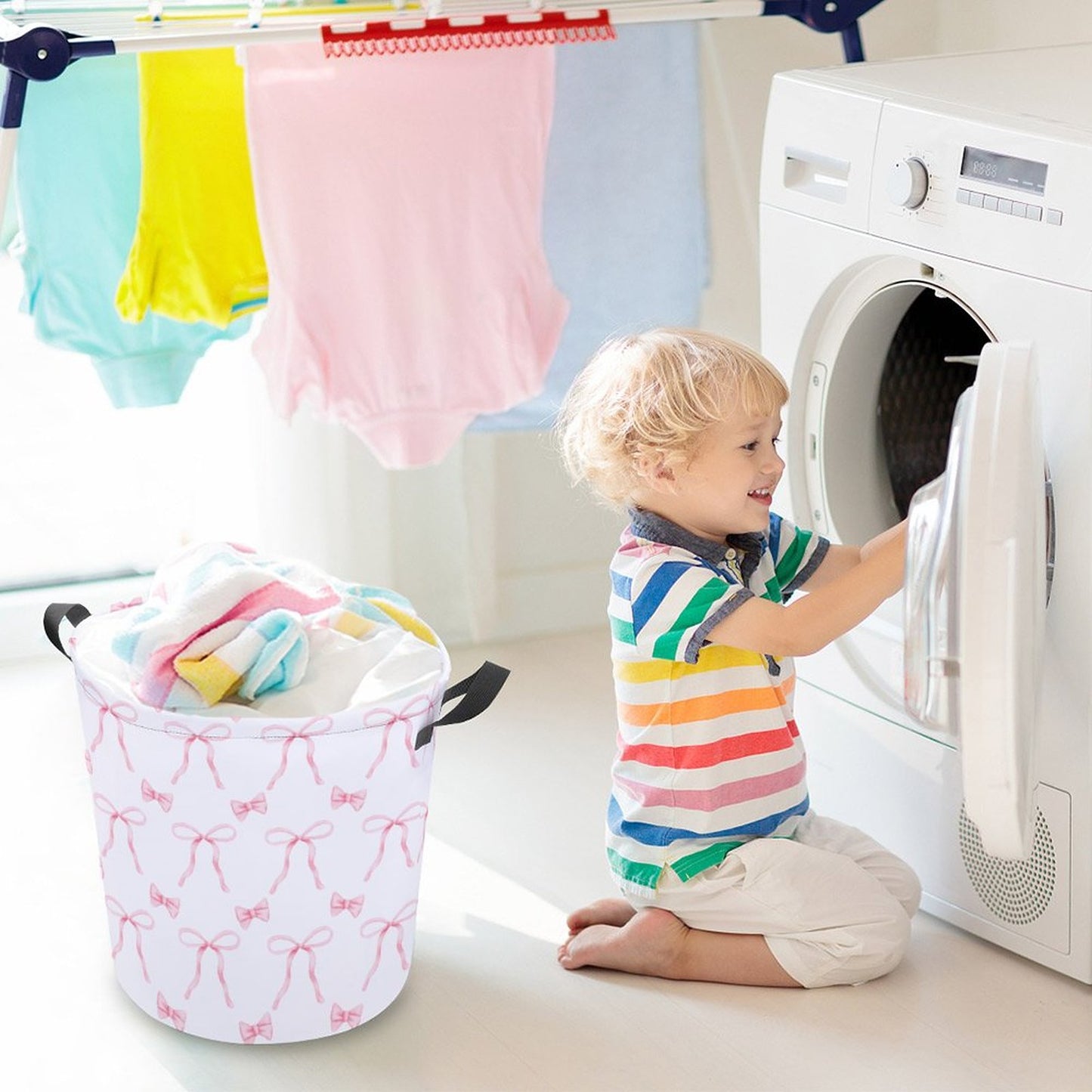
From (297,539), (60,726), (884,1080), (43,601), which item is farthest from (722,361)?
(43,601)

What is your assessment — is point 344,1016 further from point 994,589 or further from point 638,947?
point 994,589

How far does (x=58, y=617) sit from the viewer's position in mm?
1634

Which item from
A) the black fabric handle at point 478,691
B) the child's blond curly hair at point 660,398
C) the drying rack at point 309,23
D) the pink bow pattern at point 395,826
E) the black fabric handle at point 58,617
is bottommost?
the pink bow pattern at point 395,826

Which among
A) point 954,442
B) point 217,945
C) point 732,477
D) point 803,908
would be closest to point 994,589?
point 954,442

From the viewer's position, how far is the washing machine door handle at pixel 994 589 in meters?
1.26

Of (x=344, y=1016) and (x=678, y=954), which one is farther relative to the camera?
(x=678, y=954)

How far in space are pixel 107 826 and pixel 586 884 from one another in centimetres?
56

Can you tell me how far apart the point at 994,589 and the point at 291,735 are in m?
0.59

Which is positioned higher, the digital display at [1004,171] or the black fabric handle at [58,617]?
the digital display at [1004,171]

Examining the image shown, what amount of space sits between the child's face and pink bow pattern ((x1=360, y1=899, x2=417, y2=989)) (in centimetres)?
45

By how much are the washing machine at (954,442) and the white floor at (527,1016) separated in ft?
0.38

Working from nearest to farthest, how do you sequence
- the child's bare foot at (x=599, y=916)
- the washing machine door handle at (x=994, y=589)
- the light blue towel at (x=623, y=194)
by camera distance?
the washing machine door handle at (x=994, y=589), the child's bare foot at (x=599, y=916), the light blue towel at (x=623, y=194)

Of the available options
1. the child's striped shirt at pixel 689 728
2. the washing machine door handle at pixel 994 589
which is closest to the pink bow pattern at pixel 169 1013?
the child's striped shirt at pixel 689 728

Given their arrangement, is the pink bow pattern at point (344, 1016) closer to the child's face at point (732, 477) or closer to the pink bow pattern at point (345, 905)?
the pink bow pattern at point (345, 905)
